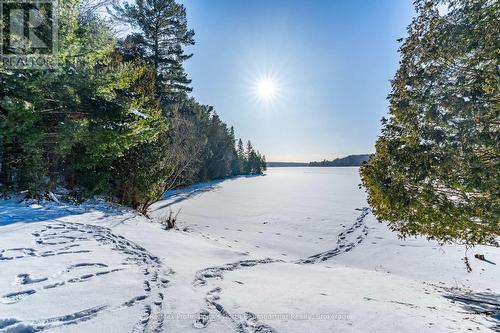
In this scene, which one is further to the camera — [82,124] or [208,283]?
[82,124]

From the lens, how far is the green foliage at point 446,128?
4068mm

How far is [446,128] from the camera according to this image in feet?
14.5

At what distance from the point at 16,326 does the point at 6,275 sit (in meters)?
1.72

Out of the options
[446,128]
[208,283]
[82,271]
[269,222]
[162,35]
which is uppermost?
[162,35]

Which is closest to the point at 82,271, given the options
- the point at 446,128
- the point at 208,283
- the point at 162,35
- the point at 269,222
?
the point at 208,283

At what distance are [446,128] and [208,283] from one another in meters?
4.75

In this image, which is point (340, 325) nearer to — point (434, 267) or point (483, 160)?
point (483, 160)

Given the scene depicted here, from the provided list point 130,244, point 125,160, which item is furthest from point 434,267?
point 125,160

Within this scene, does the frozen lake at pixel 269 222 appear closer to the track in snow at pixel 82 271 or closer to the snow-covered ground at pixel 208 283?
the snow-covered ground at pixel 208 283

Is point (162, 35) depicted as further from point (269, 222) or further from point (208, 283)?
point (208, 283)

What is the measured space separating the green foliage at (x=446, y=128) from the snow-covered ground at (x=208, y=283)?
1.69 metres

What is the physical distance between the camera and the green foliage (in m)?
4.07

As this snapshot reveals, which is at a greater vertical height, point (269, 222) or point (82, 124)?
point (82, 124)

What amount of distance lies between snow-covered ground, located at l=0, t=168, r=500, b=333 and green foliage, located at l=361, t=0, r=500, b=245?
1.69 meters
